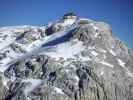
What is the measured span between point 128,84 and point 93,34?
33.1 metres

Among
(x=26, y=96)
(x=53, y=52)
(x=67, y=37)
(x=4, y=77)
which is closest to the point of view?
(x=26, y=96)

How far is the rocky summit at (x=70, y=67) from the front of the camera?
135 metres

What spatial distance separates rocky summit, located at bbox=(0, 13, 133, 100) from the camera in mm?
134750

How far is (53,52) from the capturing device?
518ft

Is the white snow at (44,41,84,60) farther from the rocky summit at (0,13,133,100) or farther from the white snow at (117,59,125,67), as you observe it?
the white snow at (117,59,125,67)

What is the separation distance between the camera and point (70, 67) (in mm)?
144625

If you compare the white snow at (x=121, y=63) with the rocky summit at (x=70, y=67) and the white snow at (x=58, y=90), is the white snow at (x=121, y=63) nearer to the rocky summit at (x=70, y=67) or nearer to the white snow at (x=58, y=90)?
the rocky summit at (x=70, y=67)

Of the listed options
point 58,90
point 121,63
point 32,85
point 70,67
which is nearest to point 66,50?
point 70,67

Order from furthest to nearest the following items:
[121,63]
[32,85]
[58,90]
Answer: [121,63] < [32,85] < [58,90]

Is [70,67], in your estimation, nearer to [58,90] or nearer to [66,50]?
[58,90]

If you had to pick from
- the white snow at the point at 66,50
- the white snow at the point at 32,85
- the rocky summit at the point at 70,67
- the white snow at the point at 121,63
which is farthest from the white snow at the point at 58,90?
the white snow at the point at 121,63

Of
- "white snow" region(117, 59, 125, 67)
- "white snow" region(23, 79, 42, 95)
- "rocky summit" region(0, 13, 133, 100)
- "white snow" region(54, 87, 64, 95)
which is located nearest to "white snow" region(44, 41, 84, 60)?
"rocky summit" region(0, 13, 133, 100)

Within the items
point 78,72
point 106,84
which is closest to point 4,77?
point 78,72

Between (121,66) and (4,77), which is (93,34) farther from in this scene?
(4,77)
